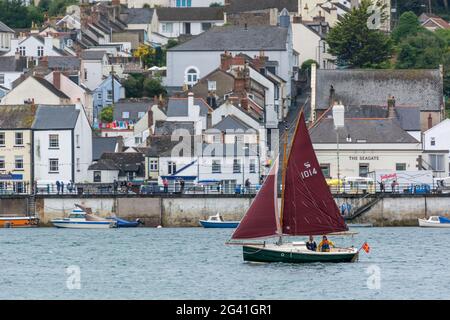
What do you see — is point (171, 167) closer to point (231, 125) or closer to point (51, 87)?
point (231, 125)

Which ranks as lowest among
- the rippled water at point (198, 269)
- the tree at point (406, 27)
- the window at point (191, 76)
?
the rippled water at point (198, 269)

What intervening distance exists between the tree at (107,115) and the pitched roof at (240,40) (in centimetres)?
1247

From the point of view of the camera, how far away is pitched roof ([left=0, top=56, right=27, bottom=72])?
514 ft

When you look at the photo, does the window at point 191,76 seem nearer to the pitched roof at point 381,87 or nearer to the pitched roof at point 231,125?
the pitched roof at point 381,87

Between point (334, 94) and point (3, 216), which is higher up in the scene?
point (334, 94)

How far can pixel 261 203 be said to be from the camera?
277ft

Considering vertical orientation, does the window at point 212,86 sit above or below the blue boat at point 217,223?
above

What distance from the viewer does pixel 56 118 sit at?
124m

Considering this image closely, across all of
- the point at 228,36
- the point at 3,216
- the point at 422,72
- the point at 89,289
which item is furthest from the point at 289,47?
the point at 89,289

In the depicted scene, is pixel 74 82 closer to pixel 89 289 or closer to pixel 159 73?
pixel 159 73

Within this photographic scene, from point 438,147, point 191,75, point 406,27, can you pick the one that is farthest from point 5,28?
point 438,147

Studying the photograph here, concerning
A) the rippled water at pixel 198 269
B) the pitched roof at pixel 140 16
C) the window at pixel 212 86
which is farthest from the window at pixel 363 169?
the pitched roof at pixel 140 16

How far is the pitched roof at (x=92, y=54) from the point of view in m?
158

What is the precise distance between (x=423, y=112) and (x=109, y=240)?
38855 mm
